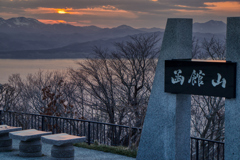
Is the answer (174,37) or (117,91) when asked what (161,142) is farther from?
(117,91)

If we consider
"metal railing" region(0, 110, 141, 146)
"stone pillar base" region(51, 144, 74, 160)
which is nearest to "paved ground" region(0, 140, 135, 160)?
"stone pillar base" region(51, 144, 74, 160)

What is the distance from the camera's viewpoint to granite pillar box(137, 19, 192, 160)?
252 inches

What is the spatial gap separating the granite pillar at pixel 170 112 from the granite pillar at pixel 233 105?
1065 mm

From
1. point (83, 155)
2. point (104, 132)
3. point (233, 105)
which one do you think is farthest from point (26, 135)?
point (233, 105)

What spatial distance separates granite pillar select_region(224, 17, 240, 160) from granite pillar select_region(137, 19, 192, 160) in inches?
41.9

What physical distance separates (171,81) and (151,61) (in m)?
17.4

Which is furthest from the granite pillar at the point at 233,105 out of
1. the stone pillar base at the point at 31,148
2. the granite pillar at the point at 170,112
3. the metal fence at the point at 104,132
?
the stone pillar base at the point at 31,148

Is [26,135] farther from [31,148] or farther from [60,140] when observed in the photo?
[60,140]

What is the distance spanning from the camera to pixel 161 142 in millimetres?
6641

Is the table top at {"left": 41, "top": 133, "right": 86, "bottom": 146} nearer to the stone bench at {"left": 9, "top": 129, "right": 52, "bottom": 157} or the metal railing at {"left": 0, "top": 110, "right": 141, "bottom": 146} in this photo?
the stone bench at {"left": 9, "top": 129, "right": 52, "bottom": 157}

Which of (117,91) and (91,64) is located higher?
(91,64)

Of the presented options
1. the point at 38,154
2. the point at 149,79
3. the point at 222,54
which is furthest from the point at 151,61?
the point at 38,154

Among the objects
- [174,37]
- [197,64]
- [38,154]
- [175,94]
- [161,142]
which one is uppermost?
[174,37]

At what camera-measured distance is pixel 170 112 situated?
21.2 feet
